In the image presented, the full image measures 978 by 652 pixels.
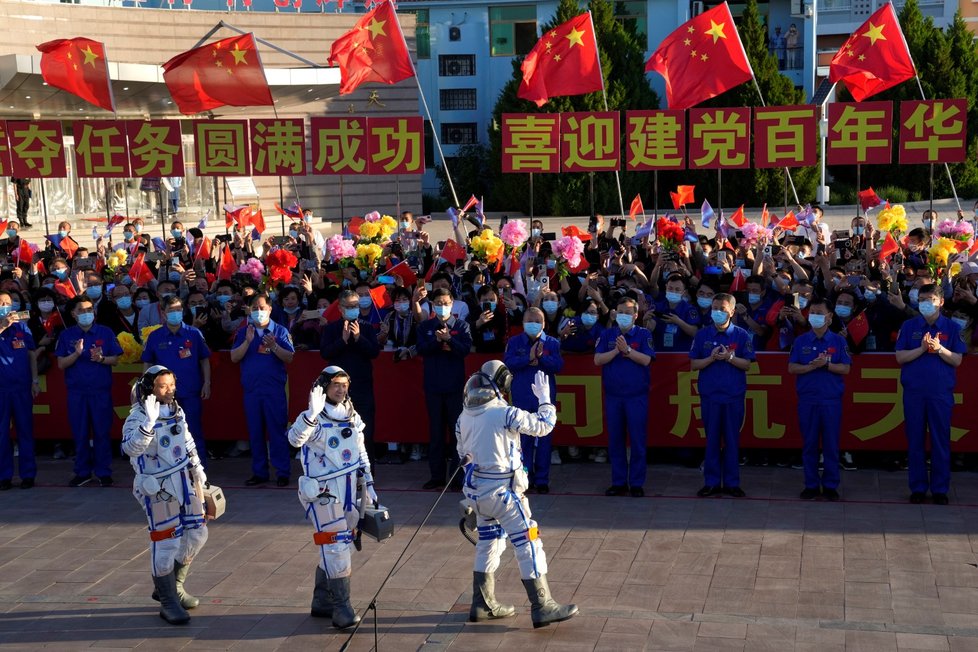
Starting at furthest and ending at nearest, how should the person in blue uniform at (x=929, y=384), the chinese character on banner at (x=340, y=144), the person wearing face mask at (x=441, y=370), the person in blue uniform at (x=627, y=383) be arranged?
1. the chinese character on banner at (x=340, y=144)
2. the person wearing face mask at (x=441, y=370)
3. the person in blue uniform at (x=627, y=383)
4. the person in blue uniform at (x=929, y=384)

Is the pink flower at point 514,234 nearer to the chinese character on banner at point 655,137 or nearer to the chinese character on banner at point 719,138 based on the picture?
the chinese character on banner at point 655,137

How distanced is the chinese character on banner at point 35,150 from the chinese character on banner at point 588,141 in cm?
759

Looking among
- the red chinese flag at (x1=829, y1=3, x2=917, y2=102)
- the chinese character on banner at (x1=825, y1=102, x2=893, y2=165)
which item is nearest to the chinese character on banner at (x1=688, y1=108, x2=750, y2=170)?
the chinese character on banner at (x1=825, y1=102, x2=893, y2=165)

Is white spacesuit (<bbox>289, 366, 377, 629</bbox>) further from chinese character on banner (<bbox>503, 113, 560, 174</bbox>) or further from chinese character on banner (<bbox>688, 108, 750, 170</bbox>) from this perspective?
chinese character on banner (<bbox>688, 108, 750, 170</bbox>)

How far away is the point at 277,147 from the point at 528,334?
8386mm

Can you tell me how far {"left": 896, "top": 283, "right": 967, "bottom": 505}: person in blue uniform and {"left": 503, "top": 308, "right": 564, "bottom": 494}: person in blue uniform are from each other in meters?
2.98

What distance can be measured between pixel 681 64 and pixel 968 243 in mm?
5047

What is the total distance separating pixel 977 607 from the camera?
795 cm

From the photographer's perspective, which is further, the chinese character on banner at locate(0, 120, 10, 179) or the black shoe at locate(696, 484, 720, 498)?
the chinese character on banner at locate(0, 120, 10, 179)

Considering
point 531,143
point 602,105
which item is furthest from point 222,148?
point 602,105

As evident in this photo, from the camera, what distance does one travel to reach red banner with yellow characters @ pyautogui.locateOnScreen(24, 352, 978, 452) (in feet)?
37.3

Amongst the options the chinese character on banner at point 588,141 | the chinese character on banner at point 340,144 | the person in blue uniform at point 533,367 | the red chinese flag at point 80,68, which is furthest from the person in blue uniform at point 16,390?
the red chinese flag at point 80,68

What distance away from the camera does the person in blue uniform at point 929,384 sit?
10.1 m

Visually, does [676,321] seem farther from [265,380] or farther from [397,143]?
[397,143]
